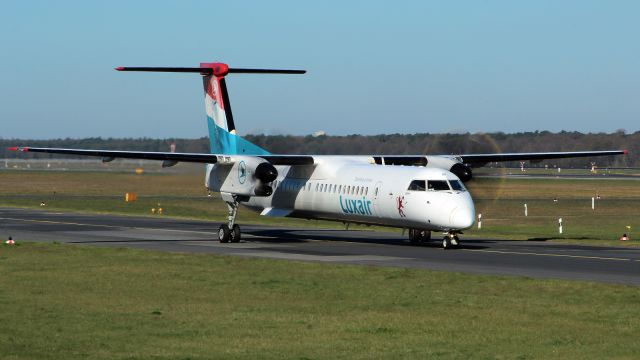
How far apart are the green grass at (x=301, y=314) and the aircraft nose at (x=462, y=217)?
6.15m

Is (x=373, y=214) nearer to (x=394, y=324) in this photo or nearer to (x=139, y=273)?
(x=139, y=273)

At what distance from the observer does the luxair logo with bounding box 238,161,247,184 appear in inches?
1549

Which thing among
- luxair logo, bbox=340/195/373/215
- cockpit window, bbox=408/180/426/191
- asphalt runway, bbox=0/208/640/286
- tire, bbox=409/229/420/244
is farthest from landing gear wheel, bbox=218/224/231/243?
cockpit window, bbox=408/180/426/191

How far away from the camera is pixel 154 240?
1585 inches

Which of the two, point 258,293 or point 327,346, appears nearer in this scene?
point 327,346

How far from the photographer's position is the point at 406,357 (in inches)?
606

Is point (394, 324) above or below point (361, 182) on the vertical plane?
below

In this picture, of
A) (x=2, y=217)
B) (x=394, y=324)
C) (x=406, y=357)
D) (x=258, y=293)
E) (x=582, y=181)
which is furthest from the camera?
(x=582, y=181)

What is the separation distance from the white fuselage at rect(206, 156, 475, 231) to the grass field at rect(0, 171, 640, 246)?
14.6 ft

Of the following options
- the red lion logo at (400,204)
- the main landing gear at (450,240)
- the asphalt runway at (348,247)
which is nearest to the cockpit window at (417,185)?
the red lion logo at (400,204)

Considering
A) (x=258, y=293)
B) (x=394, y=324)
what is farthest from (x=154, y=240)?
(x=394, y=324)

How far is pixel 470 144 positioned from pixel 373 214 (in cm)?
883

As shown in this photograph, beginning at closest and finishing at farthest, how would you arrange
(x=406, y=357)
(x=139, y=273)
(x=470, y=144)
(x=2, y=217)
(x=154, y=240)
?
1. (x=406, y=357)
2. (x=139, y=273)
3. (x=154, y=240)
4. (x=470, y=144)
5. (x=2, y=217)

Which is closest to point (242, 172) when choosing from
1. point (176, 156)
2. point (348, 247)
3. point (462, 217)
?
point (176, 156)
